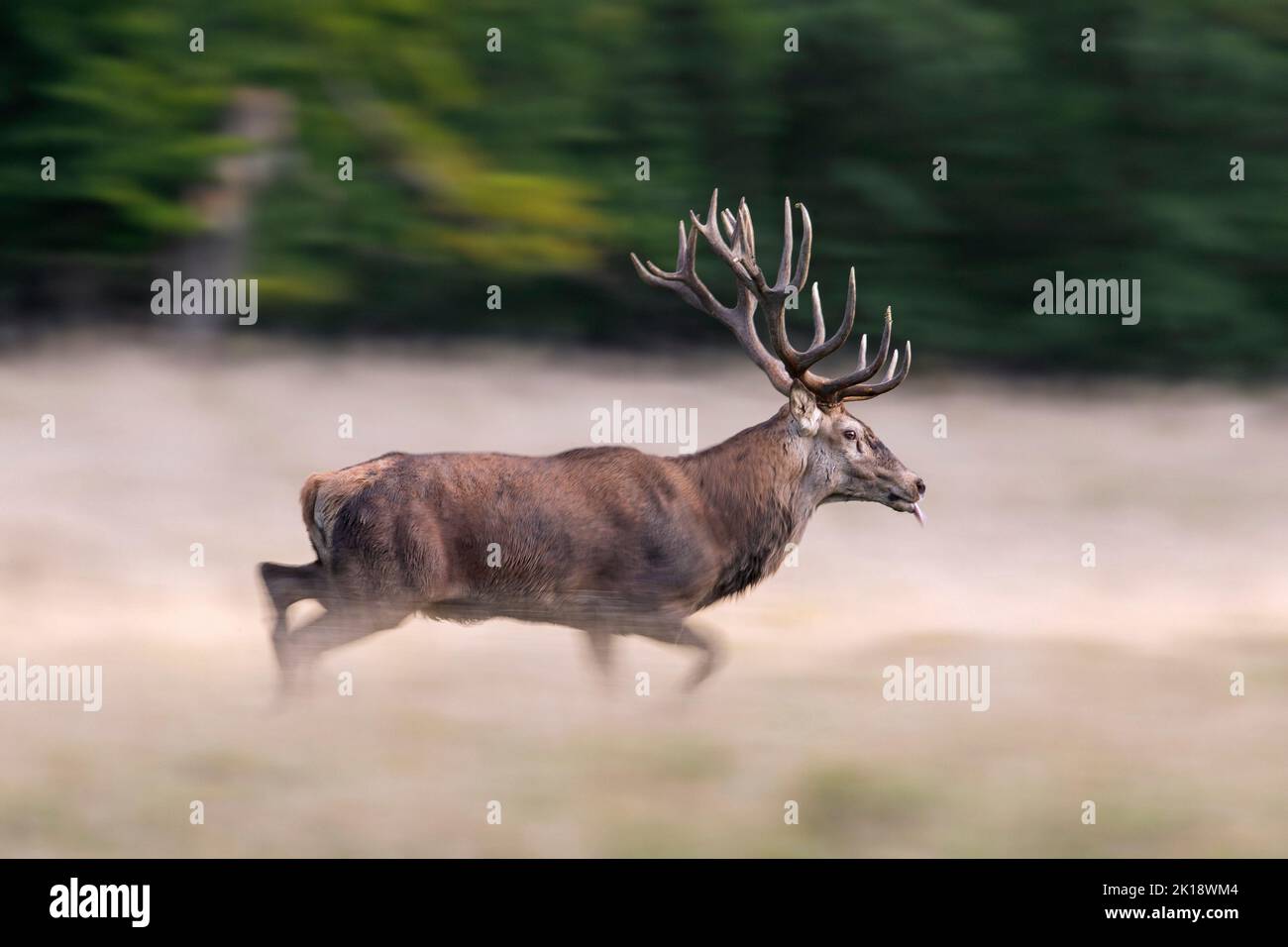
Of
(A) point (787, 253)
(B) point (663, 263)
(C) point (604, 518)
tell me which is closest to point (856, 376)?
(A) point (787, 253)

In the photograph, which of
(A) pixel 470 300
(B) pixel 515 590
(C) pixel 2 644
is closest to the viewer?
(B) pixel 515 590

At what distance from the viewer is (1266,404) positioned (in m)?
10.8

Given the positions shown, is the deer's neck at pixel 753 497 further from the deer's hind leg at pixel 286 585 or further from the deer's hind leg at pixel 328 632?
the deer's hind leg at pixel 286 585

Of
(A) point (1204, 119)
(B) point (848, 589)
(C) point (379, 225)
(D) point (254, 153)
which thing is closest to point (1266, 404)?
(A) point (1204, 119)

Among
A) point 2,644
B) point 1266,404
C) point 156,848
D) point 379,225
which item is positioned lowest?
point 156,848

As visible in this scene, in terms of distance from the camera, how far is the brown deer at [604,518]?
6.16 metres

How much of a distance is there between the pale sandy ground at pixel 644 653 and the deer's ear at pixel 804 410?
0.96 meters

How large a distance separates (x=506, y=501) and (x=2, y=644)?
2.95 meters

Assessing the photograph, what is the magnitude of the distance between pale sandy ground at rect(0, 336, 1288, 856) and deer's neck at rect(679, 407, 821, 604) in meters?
0.48

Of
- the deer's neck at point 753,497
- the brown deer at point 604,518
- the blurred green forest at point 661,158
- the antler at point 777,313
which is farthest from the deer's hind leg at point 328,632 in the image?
the blurred green forest at point 661,158

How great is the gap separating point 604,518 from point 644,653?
2.76 ft

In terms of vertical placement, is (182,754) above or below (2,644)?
below

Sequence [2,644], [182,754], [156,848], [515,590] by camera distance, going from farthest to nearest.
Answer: [2,644]
[515,590]
[182,754]
[156,848]

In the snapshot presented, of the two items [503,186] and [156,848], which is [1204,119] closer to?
[503,186]
